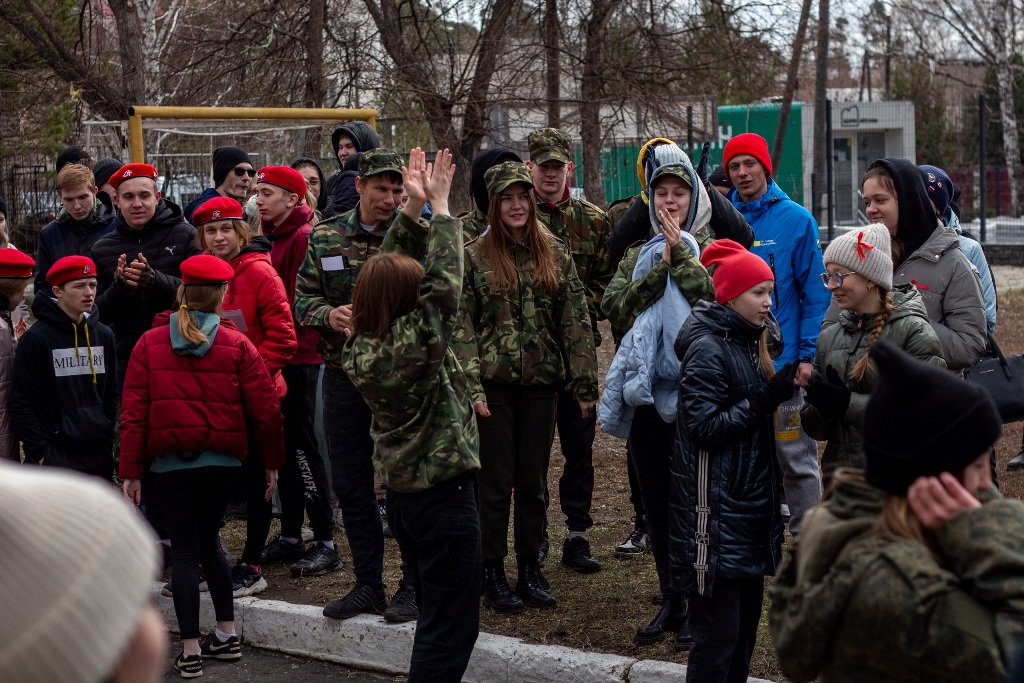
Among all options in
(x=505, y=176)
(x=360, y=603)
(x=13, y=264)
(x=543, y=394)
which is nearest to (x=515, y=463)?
(x=543, y=394)

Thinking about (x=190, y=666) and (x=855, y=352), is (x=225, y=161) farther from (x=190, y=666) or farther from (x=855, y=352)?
(x=855, y=352)

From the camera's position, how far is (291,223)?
6.67 metres

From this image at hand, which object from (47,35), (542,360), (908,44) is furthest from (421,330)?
(908,44)

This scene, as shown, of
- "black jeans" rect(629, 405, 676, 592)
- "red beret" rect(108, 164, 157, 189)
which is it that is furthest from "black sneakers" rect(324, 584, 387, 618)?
"red beret" rect(108, 164, 157, 189)

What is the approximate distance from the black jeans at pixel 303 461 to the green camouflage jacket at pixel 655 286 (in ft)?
6.98

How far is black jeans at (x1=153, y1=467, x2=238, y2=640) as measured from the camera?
5.21 meters

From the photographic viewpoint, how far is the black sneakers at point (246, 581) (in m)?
5.98

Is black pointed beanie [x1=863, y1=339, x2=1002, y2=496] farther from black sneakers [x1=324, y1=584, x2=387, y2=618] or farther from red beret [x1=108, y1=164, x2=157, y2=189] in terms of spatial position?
red beret [x1=108, y1=164, x2=157, y2=189]

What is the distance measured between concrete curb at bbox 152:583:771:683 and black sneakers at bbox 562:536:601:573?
36.8 inches

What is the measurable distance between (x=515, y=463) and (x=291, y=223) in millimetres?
2121

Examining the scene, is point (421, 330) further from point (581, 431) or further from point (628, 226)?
point (581, 431)

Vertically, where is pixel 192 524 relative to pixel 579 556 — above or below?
above

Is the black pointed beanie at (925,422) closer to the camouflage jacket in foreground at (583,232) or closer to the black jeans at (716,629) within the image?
the black jeans at (716,629)

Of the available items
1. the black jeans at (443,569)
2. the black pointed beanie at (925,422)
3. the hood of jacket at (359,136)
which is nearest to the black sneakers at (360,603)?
the black jeans at (443,569)
